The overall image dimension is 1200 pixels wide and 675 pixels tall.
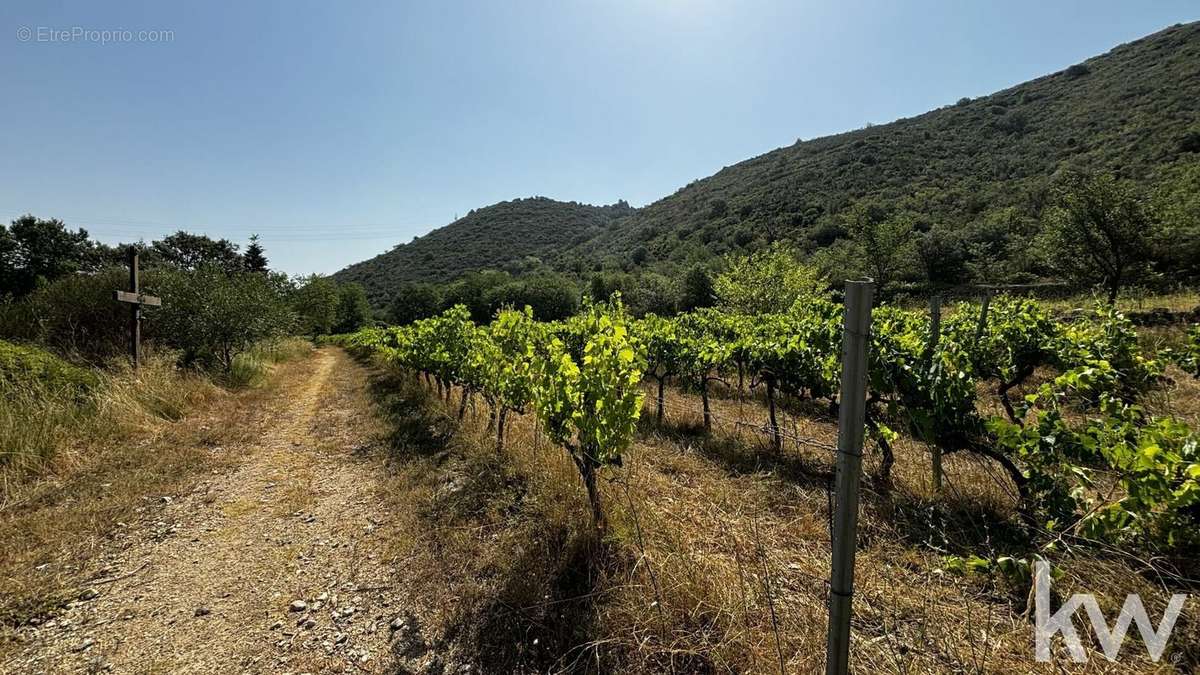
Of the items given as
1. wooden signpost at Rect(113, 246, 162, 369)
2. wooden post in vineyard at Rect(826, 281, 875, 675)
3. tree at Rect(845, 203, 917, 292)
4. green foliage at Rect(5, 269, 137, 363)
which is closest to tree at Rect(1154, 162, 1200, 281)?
tree at Rect(845, 203, 917, 292)

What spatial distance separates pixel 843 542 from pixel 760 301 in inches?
836

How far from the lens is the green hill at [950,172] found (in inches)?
1302

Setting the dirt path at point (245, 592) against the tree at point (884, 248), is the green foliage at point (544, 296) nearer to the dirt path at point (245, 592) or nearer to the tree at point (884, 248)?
the tree at point (884, 248)

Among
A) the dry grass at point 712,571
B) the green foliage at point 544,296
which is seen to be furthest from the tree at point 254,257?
the dry grass at point 712,571

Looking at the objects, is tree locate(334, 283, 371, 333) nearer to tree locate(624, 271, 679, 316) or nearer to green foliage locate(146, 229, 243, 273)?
green foliage locate(146, 229, 243, 273)

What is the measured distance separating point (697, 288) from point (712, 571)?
1671 inches

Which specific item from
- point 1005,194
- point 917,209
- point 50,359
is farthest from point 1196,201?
point 50,359

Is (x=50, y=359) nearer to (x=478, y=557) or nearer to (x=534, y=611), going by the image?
(x=478, y=557)

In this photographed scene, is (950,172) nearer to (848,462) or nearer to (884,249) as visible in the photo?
(884,249)

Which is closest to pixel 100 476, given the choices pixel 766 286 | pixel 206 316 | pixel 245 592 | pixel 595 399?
pixel 245 592

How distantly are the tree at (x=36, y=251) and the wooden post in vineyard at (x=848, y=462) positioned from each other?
4338cm

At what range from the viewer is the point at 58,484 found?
177 inches

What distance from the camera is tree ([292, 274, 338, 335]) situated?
36062 millimetres

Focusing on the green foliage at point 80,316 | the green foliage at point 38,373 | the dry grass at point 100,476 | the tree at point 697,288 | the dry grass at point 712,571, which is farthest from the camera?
the tree at point 697,288
